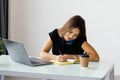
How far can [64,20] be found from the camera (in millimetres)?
4273

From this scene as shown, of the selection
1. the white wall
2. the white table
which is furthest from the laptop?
the white wall

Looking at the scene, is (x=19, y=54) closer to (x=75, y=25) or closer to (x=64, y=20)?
(x=75, y=25)

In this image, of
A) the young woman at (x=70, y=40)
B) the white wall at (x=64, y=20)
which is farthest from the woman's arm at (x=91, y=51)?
the white wall at (x=64, y=20)

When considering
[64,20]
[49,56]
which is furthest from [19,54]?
[64,20]

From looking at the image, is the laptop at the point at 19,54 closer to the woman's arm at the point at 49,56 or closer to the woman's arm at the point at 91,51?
the woman's arm at the point at 49,56

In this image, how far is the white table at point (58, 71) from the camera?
173 centimetres

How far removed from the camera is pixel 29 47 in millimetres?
4492

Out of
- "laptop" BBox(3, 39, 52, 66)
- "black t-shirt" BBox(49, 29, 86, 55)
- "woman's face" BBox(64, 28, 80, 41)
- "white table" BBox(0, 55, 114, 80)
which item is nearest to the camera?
Answer: "white table" BBox(0, 55, 114, 80)

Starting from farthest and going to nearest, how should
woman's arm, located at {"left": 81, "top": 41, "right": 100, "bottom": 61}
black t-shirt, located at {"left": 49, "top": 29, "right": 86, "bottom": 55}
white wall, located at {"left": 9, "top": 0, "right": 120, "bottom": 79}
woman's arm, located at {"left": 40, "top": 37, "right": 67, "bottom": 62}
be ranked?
white wall, located at {"left": 9, "top": 0, "right": 120, "bottom": 79}, black t-shirt, located at {"left": 49, "top": 29, "right": 86, "bottom": 55}, woman's arm, located at {"left": 81, "top": 41, "right": 100, "bottom": 61}, woman's arm, located at {"left": 40, "top": 37, "right": 67, "bottom": 62}

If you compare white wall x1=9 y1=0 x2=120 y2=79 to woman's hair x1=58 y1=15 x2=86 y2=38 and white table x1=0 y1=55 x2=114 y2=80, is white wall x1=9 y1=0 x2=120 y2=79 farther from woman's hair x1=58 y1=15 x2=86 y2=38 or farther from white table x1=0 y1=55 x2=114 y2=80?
white table x1=0 y1=55 x2=114 y2=80

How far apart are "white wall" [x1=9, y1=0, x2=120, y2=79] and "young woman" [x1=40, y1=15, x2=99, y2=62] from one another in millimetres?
1515

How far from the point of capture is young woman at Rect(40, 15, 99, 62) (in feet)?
8.43

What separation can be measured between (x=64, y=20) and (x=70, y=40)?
167 cm

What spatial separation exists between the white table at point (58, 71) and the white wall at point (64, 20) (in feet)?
6.45
